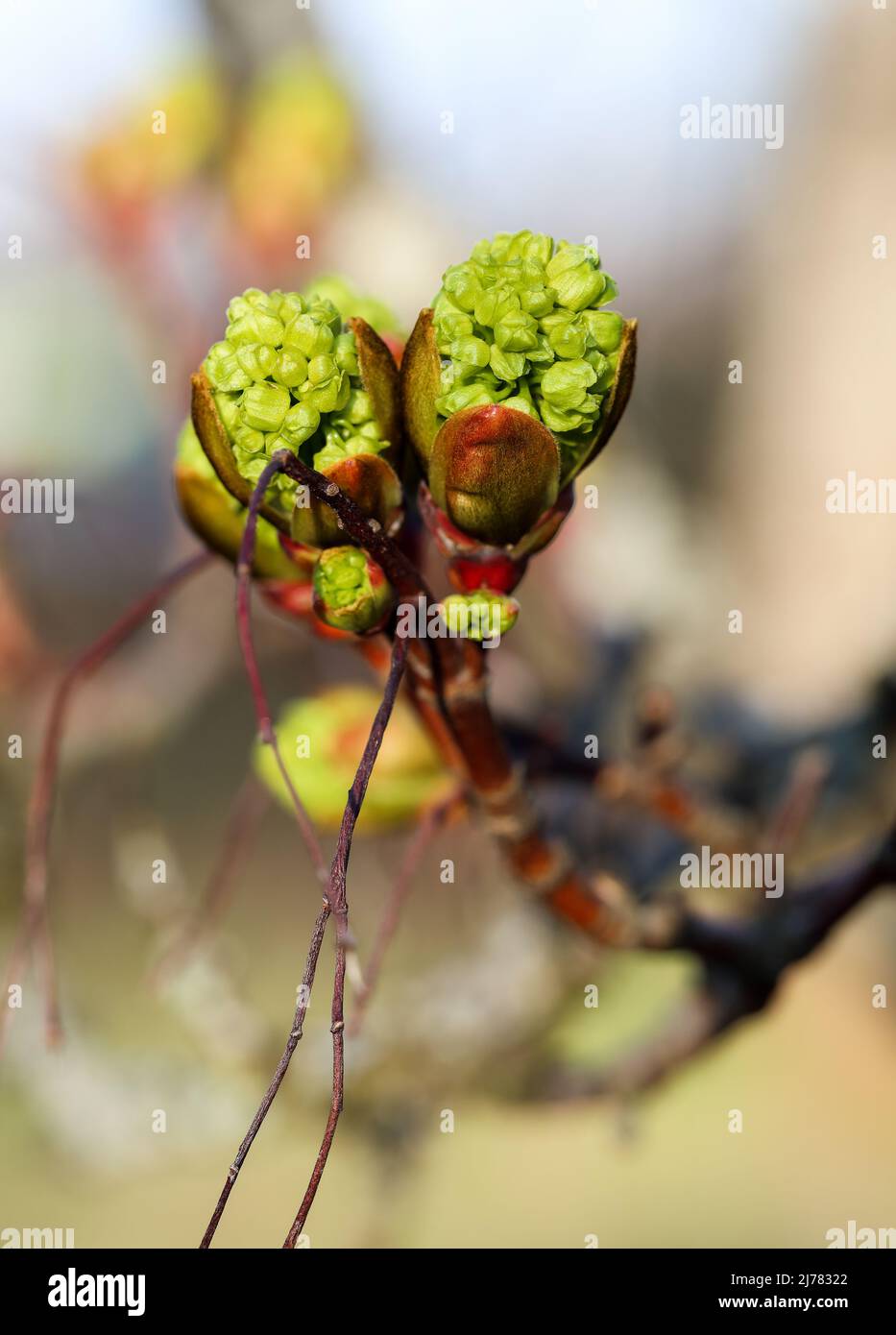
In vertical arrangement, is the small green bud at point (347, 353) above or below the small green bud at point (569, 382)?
above

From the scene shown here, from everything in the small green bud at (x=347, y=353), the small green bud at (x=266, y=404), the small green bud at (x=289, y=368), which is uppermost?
the small green bud at (x=347, y=353)

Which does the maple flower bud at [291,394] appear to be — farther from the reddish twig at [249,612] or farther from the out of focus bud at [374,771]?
the out of focus bud at [374,771]

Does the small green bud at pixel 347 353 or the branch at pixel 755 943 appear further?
the branch at pixel 755 943

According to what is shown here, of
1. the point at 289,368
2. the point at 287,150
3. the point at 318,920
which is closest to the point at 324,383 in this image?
the point at 289,368

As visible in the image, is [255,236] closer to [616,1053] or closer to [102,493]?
[102,493]

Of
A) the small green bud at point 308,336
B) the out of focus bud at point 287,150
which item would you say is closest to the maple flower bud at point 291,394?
the small green bud at point 308,336
